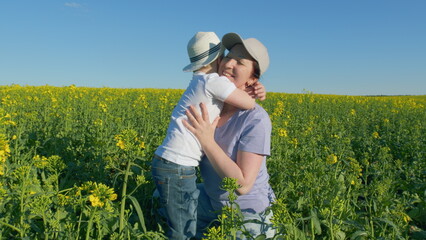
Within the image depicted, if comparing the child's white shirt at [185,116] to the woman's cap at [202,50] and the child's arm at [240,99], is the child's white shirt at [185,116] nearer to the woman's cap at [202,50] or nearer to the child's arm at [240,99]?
the child's arm at [240,99]

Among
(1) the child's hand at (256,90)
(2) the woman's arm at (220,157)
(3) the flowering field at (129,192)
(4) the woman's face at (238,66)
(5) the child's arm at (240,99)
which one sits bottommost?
(3) the flowering field at (129,192)

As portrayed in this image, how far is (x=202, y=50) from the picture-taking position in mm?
2717

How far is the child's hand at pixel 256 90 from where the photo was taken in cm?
272

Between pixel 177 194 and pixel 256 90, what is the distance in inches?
40.0

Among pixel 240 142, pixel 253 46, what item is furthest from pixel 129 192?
pixel 253 46

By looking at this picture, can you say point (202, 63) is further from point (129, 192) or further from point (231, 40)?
point (129, 192)

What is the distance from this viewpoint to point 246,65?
265cm

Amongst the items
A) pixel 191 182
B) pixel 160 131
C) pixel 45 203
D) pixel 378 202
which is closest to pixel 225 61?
pixel 191 182

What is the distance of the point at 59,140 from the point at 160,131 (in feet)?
4.83

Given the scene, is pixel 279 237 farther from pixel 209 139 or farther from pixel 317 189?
pixel 317 189

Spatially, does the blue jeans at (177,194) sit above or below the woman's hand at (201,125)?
below

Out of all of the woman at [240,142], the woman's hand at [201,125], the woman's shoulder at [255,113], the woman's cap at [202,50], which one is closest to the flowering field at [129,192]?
the woman at [240,142]

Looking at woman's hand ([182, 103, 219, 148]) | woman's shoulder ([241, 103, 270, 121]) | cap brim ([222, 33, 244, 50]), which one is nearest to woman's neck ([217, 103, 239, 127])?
woman's shoulder ([241, 103, 270, 121])

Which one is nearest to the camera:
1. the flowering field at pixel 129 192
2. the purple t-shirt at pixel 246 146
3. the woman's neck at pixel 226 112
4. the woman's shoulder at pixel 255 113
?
the flowering field at pixel 129 192
